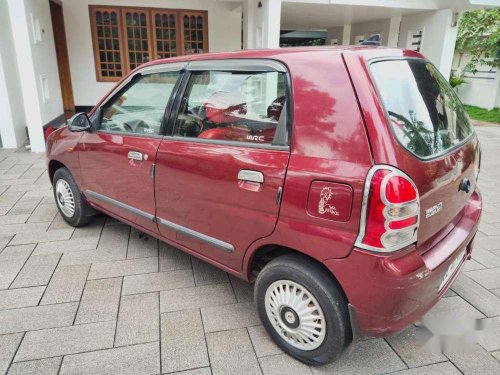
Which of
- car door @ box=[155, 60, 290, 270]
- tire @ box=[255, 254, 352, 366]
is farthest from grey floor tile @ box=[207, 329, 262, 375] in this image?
car door @ box=[155, 60, 290, 270]

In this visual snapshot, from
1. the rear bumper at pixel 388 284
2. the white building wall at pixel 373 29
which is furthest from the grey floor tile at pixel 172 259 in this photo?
the white building wall at pixel 373 29

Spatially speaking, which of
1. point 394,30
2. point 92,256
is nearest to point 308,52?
point 92,256

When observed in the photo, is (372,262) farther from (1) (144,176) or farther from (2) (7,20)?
(2) (7,20)

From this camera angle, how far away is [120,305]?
258cm

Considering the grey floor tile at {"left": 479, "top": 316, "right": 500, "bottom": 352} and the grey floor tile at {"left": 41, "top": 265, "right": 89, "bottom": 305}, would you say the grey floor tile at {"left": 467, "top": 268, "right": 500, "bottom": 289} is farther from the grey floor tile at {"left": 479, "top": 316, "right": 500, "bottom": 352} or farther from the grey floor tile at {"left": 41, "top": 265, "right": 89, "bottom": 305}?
the grey floor tile at {"left": 41, "top": 265, "right": 89, "bottom": 305}

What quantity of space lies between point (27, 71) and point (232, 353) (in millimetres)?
6296

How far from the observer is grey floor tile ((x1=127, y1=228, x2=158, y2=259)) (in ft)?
10.7

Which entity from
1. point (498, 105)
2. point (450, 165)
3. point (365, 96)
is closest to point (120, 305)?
point (365, 96)

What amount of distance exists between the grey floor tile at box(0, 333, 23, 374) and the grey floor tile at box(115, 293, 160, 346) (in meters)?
0.57

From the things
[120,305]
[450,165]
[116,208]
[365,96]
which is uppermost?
[365,96]

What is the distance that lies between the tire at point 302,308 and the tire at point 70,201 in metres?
2.18

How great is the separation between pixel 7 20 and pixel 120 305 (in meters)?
6.50

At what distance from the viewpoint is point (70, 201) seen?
12.0 feet

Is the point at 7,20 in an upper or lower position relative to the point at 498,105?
upper
